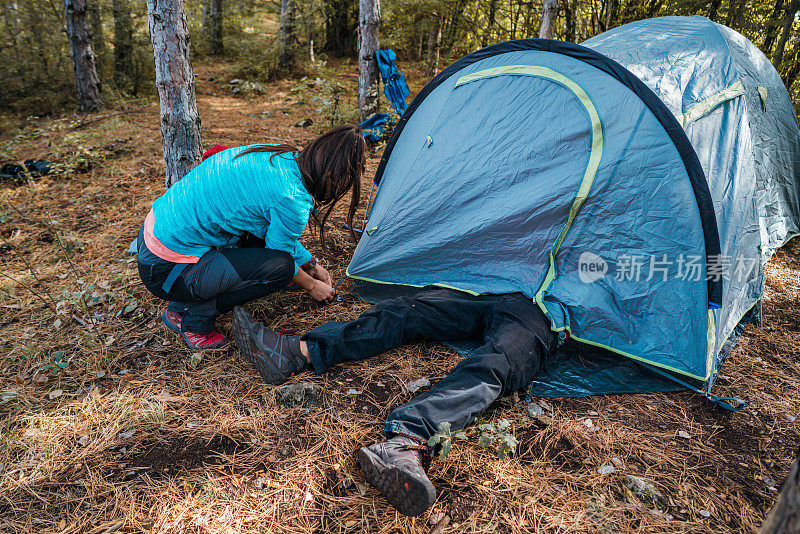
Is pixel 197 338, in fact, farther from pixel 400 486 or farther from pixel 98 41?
pixel 98 41

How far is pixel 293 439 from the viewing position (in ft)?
7.05

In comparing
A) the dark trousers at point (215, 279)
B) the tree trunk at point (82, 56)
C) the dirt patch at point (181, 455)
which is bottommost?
the dirt patch at point (181, 455)

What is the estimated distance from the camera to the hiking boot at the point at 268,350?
2391 millimetres

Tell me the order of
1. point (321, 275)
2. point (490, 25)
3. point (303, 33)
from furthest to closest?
point (303, 33), point (490, 25), point (321, 275)

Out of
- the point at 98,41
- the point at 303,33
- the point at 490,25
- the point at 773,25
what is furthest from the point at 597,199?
the point at 98,41

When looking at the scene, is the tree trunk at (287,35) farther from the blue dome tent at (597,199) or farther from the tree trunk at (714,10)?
the blue dome tent at (597,199)

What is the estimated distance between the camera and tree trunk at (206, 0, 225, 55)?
38.5ft

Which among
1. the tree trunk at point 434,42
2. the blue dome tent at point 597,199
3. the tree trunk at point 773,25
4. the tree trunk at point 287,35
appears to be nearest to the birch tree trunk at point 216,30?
the tree trunk at point 287,35

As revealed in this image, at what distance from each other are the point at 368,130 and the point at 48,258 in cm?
367

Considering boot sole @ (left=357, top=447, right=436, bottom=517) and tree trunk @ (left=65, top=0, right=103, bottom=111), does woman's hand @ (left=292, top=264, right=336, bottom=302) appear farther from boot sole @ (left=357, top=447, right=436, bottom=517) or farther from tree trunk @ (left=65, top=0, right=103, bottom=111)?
tree trunk @ (left=65, top=0, right=103, bottom=111)

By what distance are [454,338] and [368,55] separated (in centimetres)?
444

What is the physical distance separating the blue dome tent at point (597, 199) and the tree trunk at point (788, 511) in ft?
4.81

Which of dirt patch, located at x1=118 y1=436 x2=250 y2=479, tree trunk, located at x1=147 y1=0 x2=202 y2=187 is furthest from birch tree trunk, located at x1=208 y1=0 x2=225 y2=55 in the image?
dirt patch, located at x1=118 y1=436 x2=250 y2=479

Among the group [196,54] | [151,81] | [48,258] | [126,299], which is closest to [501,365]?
[126,299]
